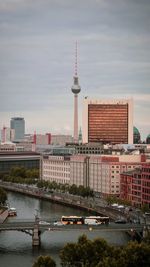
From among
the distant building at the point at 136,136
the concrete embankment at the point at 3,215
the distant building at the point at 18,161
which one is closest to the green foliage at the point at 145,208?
the concrete embankment at the point at 3,215

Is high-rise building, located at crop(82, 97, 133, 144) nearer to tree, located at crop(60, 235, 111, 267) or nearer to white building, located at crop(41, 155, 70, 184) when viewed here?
white building, located at crop(41, 155, 70, 184)

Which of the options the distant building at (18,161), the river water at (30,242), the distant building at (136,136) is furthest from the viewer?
the distant building at (136,136)

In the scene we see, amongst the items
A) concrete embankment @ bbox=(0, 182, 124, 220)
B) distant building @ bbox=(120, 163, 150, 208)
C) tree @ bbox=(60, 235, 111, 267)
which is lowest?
tree @ bbox=(60, 235, 111, 267)

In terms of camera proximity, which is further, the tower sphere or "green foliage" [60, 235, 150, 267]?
the tower sphere

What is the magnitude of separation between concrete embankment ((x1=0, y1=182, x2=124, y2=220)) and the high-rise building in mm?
23516

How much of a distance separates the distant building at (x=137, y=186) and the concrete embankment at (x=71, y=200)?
268 cm

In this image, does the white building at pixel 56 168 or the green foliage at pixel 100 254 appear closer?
the green foliage at pixel 100 254

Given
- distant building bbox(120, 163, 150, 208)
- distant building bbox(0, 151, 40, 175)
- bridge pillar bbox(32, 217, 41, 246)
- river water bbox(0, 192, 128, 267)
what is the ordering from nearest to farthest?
river water bbox(0, 192, 128, 267) → bridge pillar bbox(32, 217, 41, 246) → distant building bbox(120, 163, 150, 208) → distant building bbox(0, 151, 40, 175)

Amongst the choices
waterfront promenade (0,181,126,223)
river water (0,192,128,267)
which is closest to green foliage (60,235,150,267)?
river water (0,192,128,267)

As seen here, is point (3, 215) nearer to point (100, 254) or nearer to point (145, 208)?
point (145, 208)

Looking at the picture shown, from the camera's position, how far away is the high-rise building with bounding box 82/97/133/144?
320ft

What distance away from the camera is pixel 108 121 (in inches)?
3888

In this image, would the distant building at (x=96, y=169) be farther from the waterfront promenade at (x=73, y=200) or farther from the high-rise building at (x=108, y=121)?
the high-rise building at (x=108, y=121)

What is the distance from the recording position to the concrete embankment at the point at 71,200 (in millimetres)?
51594
